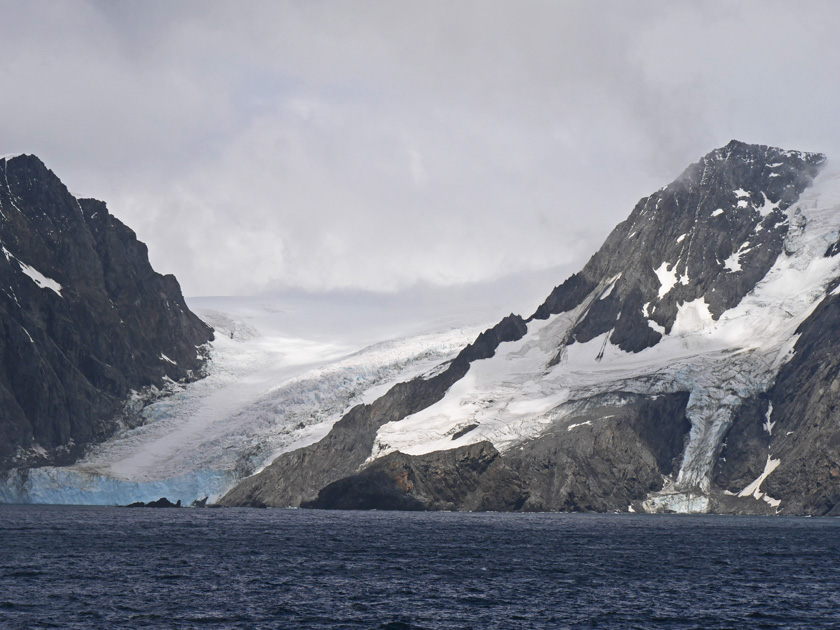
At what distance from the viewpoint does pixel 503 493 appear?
188 meters

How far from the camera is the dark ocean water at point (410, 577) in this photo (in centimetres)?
5941

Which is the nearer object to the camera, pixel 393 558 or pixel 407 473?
pixel 393 558

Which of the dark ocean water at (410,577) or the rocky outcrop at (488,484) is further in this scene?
the rocky outcrop at (488,484)

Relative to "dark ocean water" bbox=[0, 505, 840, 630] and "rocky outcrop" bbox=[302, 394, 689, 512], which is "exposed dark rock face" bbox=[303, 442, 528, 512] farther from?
"dark ocean water" bbox=[0, 505, 840, 630]

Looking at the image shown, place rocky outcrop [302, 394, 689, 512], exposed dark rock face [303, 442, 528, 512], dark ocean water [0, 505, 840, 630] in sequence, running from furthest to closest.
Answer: rocky outcrop [302, 394, 689, 512]
exposed dark rock face [303, 442, 528, 512]
dark ocean water [0, 505, 840, 630]

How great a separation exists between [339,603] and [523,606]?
11.9 meters

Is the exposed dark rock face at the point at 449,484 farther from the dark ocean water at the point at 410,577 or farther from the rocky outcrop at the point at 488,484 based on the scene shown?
the dark ocean water at the point at 410,577

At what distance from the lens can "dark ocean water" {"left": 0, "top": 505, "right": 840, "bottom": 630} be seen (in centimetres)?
5941

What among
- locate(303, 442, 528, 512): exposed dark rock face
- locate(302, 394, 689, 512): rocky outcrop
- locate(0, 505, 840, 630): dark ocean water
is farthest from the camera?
locate(302, 394, 689, 512): rocky outcrop

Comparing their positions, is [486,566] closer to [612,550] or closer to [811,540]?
[612,550]

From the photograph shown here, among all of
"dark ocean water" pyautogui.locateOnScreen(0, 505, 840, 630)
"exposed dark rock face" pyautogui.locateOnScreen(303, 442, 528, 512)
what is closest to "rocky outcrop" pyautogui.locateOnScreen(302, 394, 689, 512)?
"exposed dark rock face" pyautogui.locateOnScreen(303, 442, 528, 512)

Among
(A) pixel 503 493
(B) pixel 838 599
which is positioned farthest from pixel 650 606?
(A) pixel 503 493

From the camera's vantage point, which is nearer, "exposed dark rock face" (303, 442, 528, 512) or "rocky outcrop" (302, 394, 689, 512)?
"exposed dark rock face" (303, 442, 528, 512)

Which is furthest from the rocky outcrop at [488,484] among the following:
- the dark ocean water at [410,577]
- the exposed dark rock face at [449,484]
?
the dark ocean water at [410,577]
